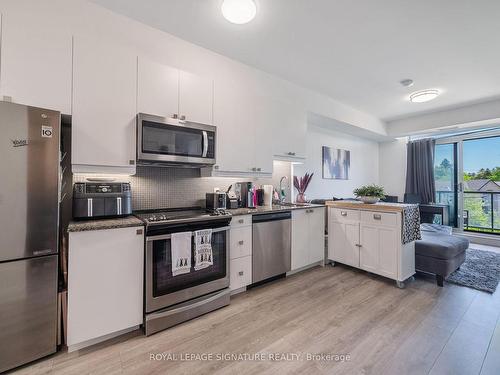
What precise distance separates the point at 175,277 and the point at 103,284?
20.7 inches

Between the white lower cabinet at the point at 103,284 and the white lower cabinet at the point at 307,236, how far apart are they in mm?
1867

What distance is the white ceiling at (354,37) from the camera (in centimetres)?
205

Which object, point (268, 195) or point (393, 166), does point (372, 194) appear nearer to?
point (268, 195)

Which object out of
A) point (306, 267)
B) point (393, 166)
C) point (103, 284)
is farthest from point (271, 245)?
point (393, 166)

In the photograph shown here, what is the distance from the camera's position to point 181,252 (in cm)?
200

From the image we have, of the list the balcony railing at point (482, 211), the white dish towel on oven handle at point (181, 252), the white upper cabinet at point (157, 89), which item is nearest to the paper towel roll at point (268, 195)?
the white dish towel on oven handle at point (181, 252)

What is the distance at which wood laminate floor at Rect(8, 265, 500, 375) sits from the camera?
156cm

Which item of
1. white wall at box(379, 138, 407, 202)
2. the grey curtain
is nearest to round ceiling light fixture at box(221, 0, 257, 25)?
the grey curtain

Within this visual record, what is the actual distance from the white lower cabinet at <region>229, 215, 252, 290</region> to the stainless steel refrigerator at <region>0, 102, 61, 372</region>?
1.43 metres

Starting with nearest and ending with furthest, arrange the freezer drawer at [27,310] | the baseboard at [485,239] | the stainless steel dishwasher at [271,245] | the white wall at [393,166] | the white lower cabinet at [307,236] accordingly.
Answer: the freezer drawer at [27,310] < the stainless steel dishwasher at [271,245] < the white lower cabinet at [307,236] < the baseboard at [485,239] < the white wall at [393,166]

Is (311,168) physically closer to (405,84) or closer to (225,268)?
(405,84)

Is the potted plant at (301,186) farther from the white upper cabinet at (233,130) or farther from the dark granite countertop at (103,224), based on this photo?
the dark granite countertop at (103,224)

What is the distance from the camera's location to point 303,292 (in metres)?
2.63

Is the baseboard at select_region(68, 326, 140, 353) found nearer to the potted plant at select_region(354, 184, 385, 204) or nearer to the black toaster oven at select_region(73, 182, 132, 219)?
the black toaster oven at select_region(73, 182, 132, 219)
